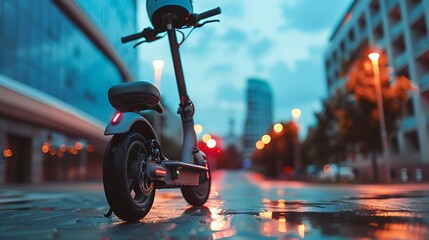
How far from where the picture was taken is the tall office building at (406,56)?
3103 centimetres

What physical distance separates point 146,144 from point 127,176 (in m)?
0.54

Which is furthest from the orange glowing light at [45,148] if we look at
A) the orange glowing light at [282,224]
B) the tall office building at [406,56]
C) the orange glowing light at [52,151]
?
the orange glowing light at [282,224]

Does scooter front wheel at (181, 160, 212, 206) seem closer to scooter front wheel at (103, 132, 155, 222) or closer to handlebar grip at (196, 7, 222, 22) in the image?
scooter front wheel at (103, 132, 155, 222)

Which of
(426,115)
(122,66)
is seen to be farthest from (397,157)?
(122,66)

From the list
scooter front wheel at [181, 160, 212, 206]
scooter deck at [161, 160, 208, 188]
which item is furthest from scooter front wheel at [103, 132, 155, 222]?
scooter front wheel at [181, 160, 212, 206]

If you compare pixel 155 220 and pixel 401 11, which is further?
pixel 401 11

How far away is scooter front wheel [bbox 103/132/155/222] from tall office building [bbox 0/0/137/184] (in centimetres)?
1474

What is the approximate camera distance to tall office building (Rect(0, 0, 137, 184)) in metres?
23.7

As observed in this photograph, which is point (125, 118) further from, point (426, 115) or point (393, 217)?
point (426, 115)

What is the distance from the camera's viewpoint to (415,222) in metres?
3.92

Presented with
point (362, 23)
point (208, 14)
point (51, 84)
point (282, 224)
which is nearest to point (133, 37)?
point (208, 14)

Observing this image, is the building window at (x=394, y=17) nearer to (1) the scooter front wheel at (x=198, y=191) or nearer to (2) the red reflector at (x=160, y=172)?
(1) the scooter front wheel at (x=198, y=191)

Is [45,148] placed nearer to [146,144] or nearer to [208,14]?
[208,14]

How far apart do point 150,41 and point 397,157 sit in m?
35.7
